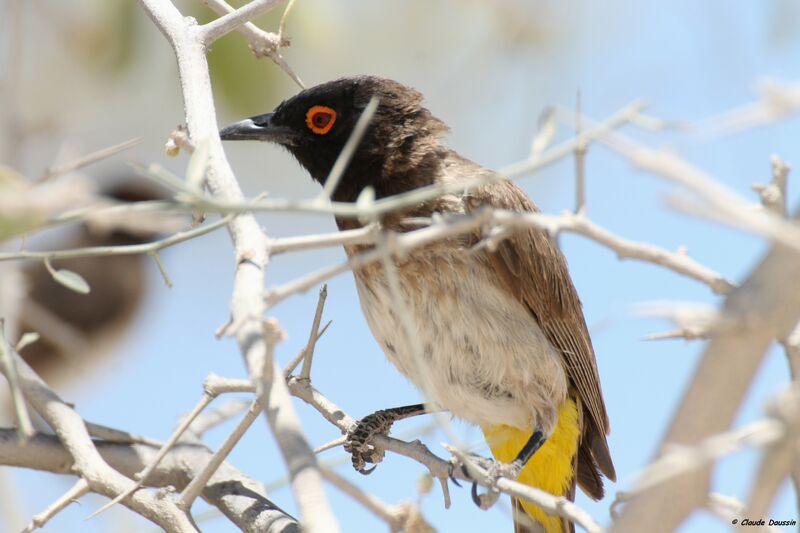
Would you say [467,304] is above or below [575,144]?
above

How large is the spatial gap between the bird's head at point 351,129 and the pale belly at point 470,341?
1.58 feet

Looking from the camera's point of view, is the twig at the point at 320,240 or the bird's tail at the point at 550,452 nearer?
the twig at the point at 320,240

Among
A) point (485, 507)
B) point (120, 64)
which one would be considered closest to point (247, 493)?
point (485, 507)

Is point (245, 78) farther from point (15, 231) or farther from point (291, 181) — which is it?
point (15, 231)

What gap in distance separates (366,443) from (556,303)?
0.93m

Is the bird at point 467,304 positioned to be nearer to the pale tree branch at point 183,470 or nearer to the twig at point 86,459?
the pale tree branch at point 183,470

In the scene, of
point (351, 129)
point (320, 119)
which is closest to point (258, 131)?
point (320, 119)

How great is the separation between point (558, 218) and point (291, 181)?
149 inches

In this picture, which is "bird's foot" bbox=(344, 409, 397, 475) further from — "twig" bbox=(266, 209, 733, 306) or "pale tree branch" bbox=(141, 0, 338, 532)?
"twig" bbox=(266, 209, 733, 306)

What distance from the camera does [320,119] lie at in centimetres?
412

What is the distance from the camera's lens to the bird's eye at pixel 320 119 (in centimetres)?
411

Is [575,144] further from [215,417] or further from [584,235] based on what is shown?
[215,417]

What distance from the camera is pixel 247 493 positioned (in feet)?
9.66


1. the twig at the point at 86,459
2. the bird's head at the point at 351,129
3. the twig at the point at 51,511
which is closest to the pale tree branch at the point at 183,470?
the twig at the point at 86,459
